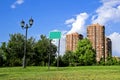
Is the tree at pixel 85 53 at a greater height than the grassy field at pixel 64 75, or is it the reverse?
the tree at pixel 85 53

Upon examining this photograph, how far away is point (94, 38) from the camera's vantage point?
4582 inches

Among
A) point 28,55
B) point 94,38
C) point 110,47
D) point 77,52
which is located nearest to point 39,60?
point 28,55

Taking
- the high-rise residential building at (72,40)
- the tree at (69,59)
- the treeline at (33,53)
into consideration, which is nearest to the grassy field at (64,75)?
the treeline at (33,53)

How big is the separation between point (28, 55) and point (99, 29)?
48060 millimetres

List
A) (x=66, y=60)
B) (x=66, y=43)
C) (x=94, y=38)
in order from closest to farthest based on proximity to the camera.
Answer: (x=66, y=60)
(x=94, y=38)
(x=66, y=43)

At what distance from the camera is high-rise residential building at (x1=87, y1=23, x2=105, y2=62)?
114m

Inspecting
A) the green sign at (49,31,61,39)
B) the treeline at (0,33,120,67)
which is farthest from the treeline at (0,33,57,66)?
the green sign at (49,31,61,39)

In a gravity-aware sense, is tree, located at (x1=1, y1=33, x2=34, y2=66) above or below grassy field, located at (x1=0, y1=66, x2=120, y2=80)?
above

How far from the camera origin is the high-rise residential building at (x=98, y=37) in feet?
374

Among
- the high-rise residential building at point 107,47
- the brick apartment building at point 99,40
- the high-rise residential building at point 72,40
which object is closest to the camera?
the brick apartment building at point 99,40

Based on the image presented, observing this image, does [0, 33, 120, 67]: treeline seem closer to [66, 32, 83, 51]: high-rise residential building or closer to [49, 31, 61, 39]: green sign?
[49, 31, 61, 39]: green sign

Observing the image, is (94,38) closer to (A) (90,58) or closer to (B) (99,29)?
(B) (99,29)

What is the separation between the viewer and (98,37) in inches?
4572

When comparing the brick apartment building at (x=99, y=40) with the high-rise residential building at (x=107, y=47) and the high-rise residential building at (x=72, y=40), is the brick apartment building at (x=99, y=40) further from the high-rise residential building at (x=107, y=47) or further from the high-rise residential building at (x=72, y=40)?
the high-rise residential building at (x=72, y=40)
